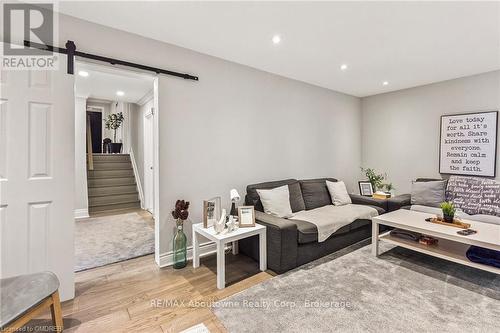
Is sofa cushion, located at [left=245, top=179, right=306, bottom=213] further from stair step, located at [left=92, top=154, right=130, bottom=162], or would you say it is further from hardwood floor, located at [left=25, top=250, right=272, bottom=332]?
stair step, located at [left=92, top=154, right=130, bottom=162]

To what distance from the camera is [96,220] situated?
14.9 feet

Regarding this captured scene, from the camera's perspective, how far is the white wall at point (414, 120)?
12.1 ft

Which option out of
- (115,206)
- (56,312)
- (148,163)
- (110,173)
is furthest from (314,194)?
(110,173)

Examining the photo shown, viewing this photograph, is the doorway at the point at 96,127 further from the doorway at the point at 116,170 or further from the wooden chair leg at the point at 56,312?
the wooden chair leg at the point at 56,312

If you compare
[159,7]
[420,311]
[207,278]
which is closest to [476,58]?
[420,311]

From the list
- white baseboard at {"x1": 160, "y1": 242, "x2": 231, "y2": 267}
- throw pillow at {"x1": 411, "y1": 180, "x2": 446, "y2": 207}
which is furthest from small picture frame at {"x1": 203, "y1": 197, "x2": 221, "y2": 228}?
throw pillow at {"x1": 411, "y1": 180, "x2": 446, "y2": 207}

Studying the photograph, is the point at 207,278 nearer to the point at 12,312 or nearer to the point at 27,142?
the point at 12,312

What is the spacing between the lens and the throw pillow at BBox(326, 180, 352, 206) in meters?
3.90

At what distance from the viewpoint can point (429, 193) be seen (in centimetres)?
376

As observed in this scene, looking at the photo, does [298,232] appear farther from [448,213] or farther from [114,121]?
[114,121]

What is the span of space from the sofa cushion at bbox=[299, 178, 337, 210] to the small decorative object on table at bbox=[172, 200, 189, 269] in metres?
1.90

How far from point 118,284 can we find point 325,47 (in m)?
3.35

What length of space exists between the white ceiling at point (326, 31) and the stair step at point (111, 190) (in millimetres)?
4264

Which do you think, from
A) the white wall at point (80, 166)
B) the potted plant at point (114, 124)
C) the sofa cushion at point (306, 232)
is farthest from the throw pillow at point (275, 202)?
the potted plant at point (114, 124)
